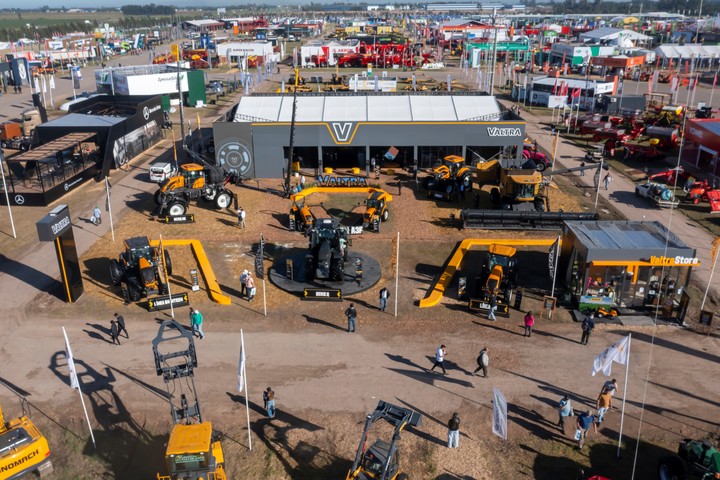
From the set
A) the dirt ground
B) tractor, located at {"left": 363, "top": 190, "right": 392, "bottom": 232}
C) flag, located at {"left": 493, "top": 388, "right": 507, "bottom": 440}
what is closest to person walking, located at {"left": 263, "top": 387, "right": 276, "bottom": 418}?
the dirt ground

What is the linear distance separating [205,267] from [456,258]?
38.6ft

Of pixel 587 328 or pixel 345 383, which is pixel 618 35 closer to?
pixel 587 328

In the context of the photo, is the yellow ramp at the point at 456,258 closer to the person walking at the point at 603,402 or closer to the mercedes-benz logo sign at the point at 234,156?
the person walking at the point at 603,402

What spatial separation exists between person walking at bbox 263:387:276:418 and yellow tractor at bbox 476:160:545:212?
2082cm

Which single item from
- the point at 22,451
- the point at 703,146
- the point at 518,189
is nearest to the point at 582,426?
the point at 22,451

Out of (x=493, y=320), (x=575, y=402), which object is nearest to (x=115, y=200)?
(x=493, y=320)

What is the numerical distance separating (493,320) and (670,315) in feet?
22.9

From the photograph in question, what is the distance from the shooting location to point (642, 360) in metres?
19.5

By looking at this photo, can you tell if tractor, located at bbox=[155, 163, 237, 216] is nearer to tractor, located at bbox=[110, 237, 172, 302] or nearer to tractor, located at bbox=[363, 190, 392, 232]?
tractor, located at bbox=[110, 237, 172, 302]

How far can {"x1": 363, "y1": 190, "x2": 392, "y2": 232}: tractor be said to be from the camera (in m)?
30.5

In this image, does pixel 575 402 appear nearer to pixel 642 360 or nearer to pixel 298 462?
pixel 642 360

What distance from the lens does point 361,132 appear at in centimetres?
3969

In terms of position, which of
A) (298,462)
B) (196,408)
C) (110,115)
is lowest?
(298,462)

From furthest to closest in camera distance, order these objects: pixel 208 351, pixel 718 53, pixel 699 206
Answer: pixel 718 53 < pixel 699 206 < pixel 208 351
